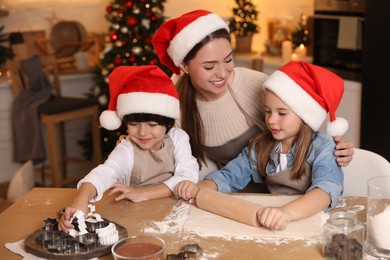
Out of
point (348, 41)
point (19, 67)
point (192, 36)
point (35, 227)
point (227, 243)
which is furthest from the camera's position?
point (19, 67)

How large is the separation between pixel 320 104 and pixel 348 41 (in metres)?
2.28

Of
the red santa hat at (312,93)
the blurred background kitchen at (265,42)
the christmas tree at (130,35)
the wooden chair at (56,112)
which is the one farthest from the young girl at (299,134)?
the christmas tree at (130,35)

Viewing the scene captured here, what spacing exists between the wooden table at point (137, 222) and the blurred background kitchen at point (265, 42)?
214 cm

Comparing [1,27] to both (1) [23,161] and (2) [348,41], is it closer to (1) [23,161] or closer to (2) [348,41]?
(1) [23,161]

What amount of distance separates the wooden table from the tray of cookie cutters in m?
0.04

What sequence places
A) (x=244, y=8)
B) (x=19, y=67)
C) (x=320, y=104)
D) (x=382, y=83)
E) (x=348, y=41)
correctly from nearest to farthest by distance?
(x=320, y=104) → (x=382, y=83) → (x=348, y=41) → (x=19, y=67) → (x=244, y=8)

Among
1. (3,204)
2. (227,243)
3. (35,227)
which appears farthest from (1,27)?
(227,243)

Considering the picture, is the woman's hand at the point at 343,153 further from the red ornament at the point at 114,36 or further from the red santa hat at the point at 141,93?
the red ornament at the point at 114,36

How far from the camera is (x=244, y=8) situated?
4.90 meters

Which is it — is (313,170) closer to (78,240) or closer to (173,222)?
(173,222)

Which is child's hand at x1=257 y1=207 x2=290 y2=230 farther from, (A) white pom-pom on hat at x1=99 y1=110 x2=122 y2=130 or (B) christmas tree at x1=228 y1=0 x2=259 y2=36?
(B) christmas tree at x1=228 y1=0 x2=259 y2=36

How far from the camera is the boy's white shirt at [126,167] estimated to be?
5.72 ft

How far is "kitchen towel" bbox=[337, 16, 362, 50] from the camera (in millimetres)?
3775

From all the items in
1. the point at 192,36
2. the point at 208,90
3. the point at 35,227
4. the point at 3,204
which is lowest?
the point at 3,204
